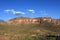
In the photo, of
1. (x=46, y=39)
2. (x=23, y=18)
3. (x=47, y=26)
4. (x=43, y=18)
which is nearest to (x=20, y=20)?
(x=23, y=18)

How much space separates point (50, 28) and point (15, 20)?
6503 cm

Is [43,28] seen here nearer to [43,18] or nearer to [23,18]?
[43,18]

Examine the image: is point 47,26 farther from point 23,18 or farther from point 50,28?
point 23,18

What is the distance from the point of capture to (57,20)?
131 meters

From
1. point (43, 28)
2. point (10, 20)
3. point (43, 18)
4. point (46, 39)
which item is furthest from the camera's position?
point (10, 20)

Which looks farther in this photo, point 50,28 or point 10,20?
point 10,20

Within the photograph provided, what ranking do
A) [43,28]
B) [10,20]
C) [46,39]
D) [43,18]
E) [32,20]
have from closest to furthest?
[46,39] < [43,28] < [43,18] < [32,20] < [10,20]

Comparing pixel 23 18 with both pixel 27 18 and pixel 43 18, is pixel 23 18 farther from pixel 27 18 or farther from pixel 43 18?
pixel 43 18

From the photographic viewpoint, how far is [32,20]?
5576 inches

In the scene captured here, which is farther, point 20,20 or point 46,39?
point 20,20

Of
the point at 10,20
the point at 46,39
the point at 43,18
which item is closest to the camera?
the point at 46,39

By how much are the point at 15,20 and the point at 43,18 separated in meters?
30.3

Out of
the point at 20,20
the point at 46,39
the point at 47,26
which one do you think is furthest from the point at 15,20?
the point at 46,39

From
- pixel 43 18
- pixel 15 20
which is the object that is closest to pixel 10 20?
pixel 15 20
